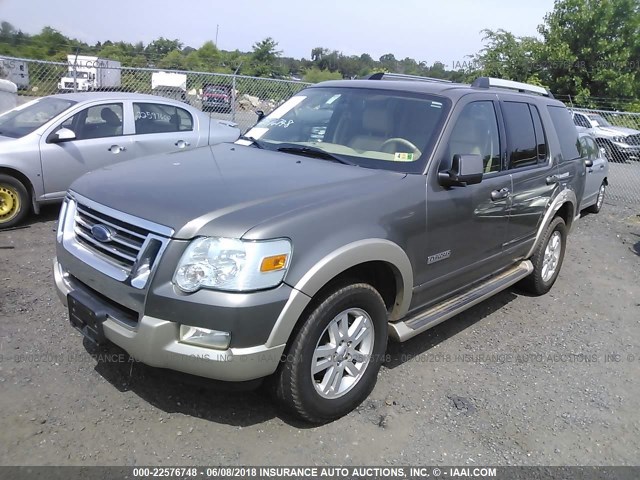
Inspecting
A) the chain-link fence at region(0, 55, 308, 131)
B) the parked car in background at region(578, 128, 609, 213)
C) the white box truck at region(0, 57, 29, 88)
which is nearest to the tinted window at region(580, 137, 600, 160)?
the parked car in background at region(578, 128, 609, 213)

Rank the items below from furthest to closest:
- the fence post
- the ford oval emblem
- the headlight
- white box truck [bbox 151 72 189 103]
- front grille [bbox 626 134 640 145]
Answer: front grille [bbox 626 134 640 145]
white box truck [bbox 151 72 189 103]
the fence post
the ford oval emblem
the headlight

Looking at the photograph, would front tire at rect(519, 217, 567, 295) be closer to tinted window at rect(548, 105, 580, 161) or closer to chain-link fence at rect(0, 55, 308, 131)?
tinted window at rect(548, 105, 580, 161)

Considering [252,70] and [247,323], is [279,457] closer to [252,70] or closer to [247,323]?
[247,323]

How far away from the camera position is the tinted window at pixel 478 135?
3.80 m

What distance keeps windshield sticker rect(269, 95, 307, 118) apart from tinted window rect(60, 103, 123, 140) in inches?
131

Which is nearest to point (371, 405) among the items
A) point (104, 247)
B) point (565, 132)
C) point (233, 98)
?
point (104, 247)

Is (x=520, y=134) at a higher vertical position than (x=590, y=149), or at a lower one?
higher

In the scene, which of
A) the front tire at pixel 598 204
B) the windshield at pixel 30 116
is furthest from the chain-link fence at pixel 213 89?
the windshield at pixel 30 116

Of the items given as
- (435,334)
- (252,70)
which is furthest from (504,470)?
(252,70)

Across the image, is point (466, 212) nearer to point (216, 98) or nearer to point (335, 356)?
point (335, 356)

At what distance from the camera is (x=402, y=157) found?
143 inches

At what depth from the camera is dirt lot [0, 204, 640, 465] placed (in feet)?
9.34

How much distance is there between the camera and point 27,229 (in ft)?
20.9

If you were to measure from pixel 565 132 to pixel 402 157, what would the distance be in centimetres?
279
